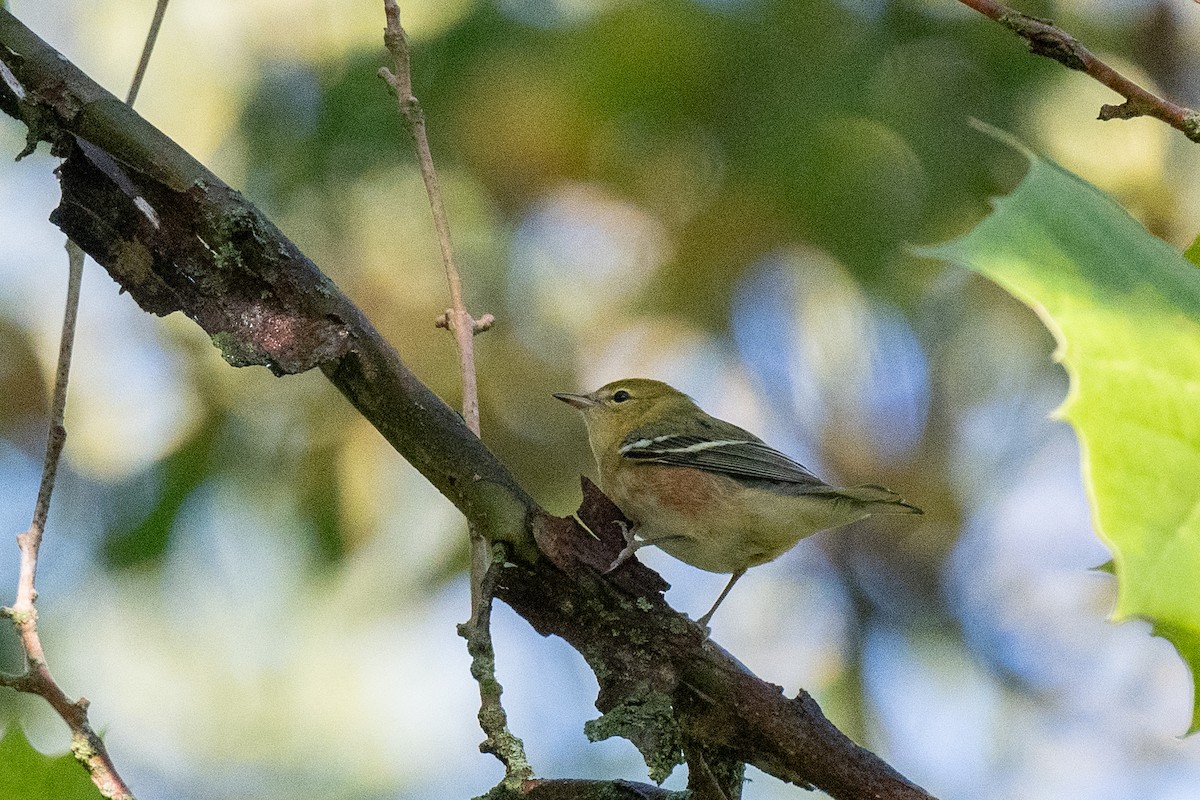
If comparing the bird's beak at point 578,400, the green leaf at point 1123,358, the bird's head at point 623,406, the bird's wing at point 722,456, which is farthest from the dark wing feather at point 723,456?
the green leaf at point 1123,358

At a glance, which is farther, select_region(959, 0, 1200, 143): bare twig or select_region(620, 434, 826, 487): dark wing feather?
select_region(620, 434, 826, 487): dark wing feather

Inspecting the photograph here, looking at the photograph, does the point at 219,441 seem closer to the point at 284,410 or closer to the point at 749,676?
the point at 284,410

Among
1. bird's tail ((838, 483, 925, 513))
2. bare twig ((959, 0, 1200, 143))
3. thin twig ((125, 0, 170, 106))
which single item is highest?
bird's tail ((838, 483, 925, 513))

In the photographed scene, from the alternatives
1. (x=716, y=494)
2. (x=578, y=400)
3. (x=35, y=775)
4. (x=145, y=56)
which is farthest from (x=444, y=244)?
(x=578, y=400)

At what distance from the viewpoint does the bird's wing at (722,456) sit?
344 centimetres

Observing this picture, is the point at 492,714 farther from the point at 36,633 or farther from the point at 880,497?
the point at 880,497

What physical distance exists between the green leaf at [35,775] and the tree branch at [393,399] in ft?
1.68

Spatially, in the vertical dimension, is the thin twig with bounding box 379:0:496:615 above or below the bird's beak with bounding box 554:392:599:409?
below

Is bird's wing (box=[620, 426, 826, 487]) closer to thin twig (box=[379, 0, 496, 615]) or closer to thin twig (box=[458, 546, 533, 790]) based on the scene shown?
thin twig (box=[379, 0, 496, 615])

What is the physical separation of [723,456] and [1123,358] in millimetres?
2843

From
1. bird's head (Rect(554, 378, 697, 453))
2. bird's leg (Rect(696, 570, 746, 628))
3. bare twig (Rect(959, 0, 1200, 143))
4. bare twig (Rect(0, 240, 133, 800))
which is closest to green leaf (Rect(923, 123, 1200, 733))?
bare twig (Rect(959, 0, 1200, 143))

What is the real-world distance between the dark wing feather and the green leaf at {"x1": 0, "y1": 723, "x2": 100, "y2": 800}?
2.33 meters

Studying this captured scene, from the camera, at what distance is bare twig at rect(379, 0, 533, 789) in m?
1.45

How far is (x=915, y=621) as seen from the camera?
4043 mm
